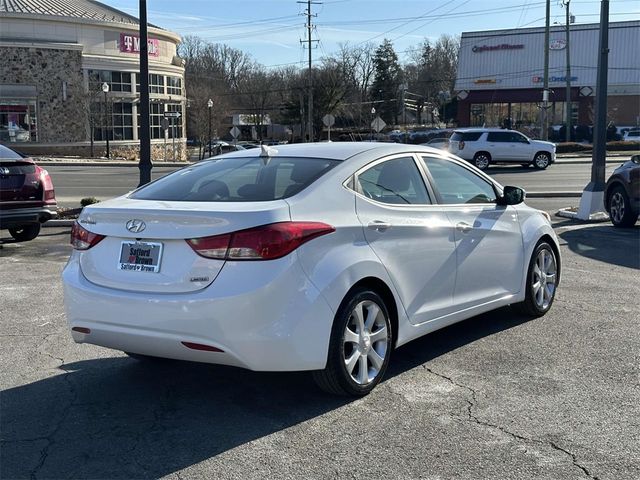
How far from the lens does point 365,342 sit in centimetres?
453

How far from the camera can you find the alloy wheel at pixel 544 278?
644 cm

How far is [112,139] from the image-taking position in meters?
53.1

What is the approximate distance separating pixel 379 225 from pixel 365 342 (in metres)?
0.77

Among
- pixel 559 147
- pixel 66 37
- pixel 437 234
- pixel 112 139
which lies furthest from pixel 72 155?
pixel 437 234

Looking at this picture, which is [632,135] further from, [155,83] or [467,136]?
[155,83]

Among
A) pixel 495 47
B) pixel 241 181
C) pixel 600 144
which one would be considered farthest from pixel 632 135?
pixel 241 181

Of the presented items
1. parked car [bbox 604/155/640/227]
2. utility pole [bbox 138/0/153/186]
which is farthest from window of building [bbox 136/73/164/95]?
parked car [bbox 604/155/640/227]

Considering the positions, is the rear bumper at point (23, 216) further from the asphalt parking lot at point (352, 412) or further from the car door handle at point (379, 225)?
the car door handle at point (379, 225)

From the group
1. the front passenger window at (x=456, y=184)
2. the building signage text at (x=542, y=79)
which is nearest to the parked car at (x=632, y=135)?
the building signage text at (x=542, y=79)

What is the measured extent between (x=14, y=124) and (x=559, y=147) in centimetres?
3851

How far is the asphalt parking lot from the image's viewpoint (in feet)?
12.0

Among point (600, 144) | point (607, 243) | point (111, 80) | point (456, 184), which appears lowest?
point (607, 243)

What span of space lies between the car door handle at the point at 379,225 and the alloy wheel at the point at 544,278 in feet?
7.30

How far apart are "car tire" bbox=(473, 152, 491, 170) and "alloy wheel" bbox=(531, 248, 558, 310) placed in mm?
25976
